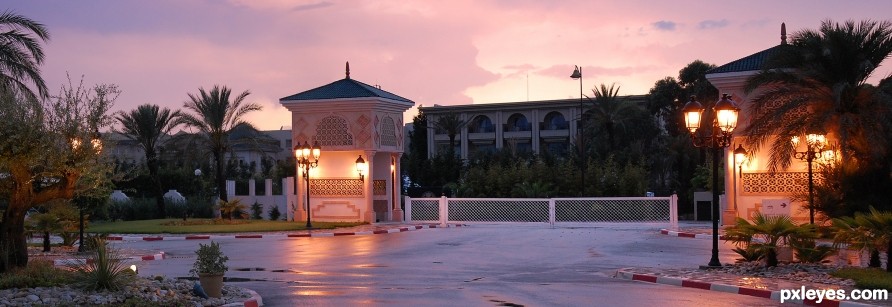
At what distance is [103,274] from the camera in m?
12.1

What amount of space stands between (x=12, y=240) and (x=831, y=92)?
71.8 feet

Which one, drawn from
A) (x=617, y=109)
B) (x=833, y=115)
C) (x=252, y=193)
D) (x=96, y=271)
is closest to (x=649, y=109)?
(x=617, y=109)

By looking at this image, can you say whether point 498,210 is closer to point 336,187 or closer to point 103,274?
point 336,187

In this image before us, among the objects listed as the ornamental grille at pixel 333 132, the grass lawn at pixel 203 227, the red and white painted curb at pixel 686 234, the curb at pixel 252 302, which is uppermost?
the ornamental grille at pixel 333 132

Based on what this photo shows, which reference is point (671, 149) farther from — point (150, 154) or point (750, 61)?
point (150, 154)

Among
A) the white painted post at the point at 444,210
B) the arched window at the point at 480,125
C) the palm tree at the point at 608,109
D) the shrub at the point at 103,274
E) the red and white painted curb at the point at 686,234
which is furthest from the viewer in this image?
the arched window at the point at 480,125

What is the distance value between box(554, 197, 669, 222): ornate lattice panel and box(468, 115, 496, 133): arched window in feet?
144

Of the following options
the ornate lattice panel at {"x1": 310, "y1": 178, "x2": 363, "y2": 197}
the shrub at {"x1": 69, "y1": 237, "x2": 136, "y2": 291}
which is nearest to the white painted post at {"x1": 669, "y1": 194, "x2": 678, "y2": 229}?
the ornate lattice panel at {"x1": 310, "y1": 178, "x2": 363, "y2": 197}

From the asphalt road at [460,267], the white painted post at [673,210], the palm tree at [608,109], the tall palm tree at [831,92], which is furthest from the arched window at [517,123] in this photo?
the tall palm tree at [831,92]

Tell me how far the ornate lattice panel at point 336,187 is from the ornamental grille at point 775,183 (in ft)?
47.1

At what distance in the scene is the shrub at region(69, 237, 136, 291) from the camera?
1216 centimetres

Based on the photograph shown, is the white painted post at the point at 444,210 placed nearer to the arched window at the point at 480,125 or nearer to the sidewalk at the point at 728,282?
the sidewalk at the point at 728,282

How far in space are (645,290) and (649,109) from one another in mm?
48906

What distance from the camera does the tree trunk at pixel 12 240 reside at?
14070mm
